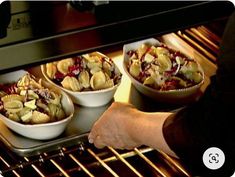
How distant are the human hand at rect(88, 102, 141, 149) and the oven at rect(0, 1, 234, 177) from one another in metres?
0.04

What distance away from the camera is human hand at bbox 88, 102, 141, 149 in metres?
1.38

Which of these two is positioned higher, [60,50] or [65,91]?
[60,50]

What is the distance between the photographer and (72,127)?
1486 mm

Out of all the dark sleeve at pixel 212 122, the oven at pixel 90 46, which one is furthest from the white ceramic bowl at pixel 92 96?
the dark sleeve at pixel 212 122

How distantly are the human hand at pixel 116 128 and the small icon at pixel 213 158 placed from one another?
0.61ft

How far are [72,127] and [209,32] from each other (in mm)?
477

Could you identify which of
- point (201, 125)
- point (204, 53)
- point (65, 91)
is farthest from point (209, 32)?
point (201, 125)

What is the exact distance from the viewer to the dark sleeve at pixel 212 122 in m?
1.10

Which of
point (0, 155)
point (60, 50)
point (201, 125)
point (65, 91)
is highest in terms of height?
point (60, 50)

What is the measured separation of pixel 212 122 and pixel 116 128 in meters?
0.31

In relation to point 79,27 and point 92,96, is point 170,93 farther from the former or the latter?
point 79,27

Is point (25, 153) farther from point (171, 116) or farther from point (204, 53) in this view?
point (204, 53)

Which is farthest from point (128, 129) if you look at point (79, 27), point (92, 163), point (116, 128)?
point (79, 27)

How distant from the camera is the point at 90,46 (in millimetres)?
1187
